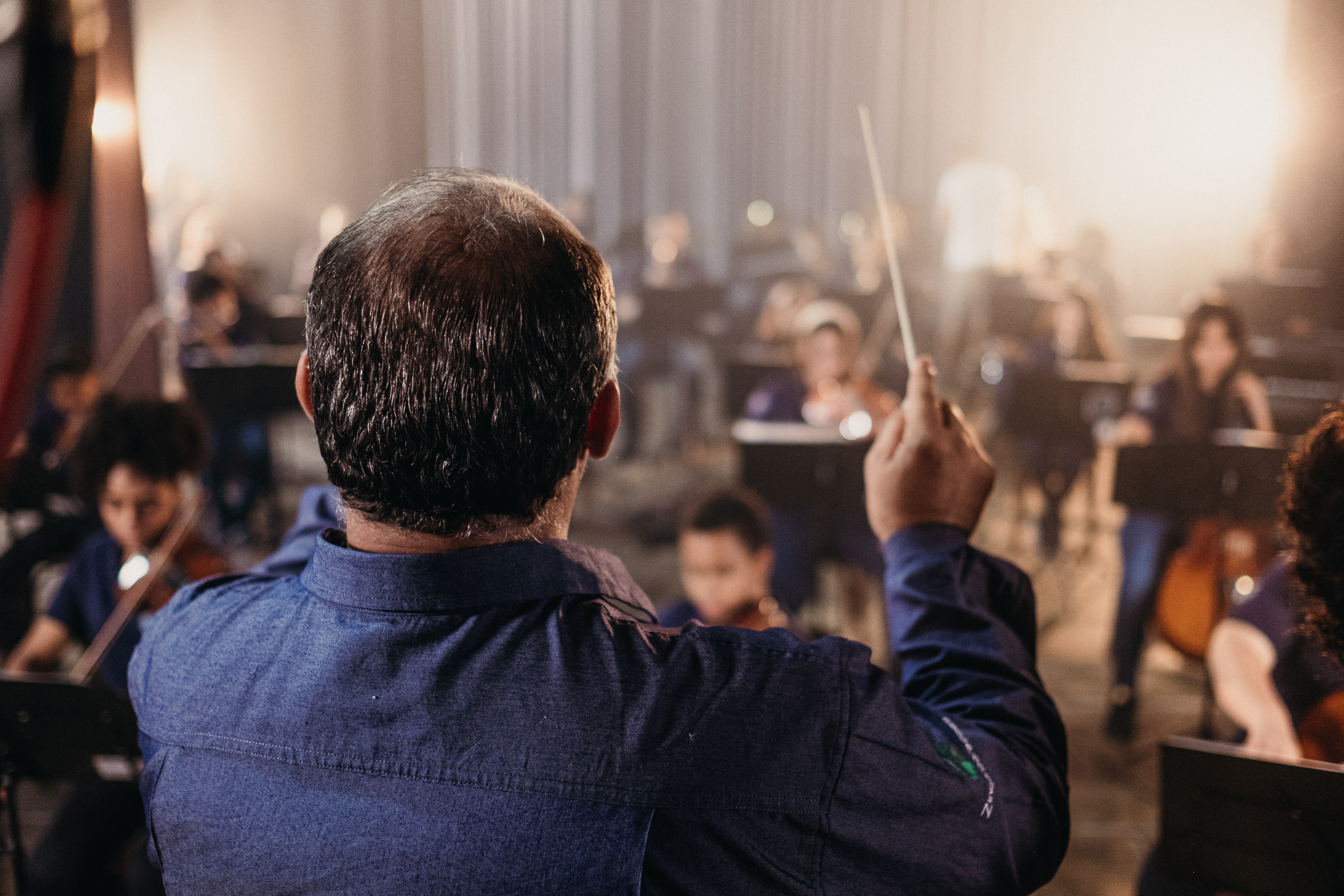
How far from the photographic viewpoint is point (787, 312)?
6.60m

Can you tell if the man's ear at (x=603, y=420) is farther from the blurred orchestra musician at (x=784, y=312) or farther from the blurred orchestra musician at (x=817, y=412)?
the blurred orchestra musician at (x=784, y=312)

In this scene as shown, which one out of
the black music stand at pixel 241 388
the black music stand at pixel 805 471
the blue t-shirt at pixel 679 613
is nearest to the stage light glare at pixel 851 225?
the black music stand at pixel 241 388

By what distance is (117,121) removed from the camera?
13.9ft

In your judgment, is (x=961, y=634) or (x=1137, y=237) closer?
(x=961, y=634)

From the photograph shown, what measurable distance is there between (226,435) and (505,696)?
5.14 metres

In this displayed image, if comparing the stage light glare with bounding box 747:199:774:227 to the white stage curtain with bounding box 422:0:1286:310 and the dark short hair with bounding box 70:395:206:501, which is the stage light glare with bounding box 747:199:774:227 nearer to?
the white stage curtain with bounding box 422:0:1286:310

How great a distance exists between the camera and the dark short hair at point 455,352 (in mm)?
740

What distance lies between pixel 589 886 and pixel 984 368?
231 inches

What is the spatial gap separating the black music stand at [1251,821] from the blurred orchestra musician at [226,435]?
4813mm

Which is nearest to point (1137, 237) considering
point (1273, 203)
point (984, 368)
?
point (1273, 203)

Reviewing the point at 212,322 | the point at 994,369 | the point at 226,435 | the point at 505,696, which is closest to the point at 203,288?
the point at 212,322

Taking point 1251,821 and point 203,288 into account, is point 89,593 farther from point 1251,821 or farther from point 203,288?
point 203,288

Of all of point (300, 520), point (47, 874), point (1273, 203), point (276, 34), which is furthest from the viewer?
point (276, 34)

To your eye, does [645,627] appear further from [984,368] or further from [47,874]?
[984,368]
